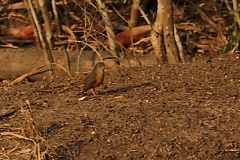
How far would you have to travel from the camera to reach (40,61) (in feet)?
33.0

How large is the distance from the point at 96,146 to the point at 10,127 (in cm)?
112

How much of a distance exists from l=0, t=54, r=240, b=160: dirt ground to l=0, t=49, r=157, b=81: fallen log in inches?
49.7

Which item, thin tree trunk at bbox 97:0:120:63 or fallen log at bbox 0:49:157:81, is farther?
fallen log at bbox 0:49:157:81

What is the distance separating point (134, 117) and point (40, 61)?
13.1 ft

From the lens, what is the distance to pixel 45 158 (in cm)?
543

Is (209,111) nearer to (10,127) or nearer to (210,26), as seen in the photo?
(10,127)

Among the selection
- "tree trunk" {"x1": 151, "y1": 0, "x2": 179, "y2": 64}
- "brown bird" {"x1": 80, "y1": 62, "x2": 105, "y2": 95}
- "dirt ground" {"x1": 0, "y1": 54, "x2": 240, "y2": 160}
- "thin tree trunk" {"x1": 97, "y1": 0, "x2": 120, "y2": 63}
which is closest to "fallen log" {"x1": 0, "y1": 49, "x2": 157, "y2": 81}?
"thin tree trunk" {"x1": 97, "y1": 0, "x2": 120, "y2": 63}

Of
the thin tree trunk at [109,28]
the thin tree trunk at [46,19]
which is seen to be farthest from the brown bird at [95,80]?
the thin tree trunk at [46,19]

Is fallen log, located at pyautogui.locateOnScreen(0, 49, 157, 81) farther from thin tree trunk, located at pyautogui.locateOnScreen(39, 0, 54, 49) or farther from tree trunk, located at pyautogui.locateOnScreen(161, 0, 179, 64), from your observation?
tree trunk, located at pyautogui.locateOnScreen(161, 0, 179, 64)

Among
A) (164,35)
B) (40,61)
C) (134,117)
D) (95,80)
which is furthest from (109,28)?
(134,117)

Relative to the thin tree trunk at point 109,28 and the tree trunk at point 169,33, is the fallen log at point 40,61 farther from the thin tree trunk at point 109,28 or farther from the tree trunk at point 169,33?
the tree trunk at point 169,33

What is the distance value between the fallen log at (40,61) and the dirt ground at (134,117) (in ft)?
4.14

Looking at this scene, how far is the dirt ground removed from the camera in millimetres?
5672

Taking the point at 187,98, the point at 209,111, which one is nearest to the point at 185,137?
the point at 209,111
